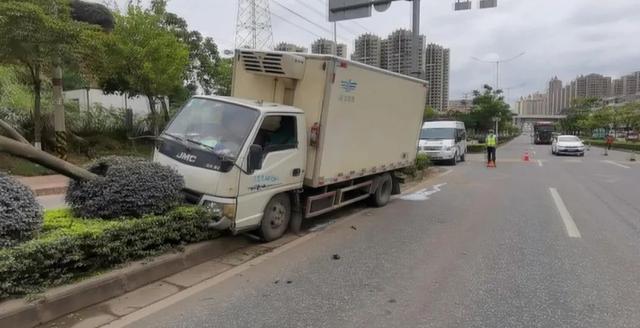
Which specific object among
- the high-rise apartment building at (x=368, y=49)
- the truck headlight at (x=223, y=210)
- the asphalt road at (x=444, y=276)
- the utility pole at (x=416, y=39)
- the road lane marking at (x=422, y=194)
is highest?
the high-rise apartment building at (x=368, y=49)

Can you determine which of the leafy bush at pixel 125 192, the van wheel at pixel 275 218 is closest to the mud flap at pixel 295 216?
the van wheel at pixel 275 218

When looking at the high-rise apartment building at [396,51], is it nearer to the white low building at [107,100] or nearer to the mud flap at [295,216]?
the white low building at [107,100]

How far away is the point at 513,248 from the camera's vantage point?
272 inches

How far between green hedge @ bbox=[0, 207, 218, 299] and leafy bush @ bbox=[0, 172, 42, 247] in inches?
5.9

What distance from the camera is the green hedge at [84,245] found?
4172mm

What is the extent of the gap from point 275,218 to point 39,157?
3153 millimetres

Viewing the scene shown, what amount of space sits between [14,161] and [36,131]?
1.79m

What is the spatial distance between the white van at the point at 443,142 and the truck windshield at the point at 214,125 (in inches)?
661

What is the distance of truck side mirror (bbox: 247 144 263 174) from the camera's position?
6402 mm

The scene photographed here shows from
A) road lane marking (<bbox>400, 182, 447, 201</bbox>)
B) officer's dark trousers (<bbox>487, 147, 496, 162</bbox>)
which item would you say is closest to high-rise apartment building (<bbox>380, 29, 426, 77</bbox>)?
officer's dark trousers (<bbox>487, 147, 496, 162</bbox>)

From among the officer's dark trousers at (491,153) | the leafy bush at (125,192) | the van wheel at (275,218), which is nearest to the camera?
the leafy bush at (125,192)

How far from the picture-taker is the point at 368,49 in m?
27.9

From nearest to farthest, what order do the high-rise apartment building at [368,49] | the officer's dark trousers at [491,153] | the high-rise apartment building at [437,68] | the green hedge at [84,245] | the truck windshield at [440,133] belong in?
the green hedge at [84,245] < the officer's dark trousers at [491,153] < the truck windshield at [440,133] < the high-rise apartment building at [368,49] < the high-rise apartment building at [437,68]

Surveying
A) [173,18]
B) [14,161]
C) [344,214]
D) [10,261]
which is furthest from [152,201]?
[173,18]
